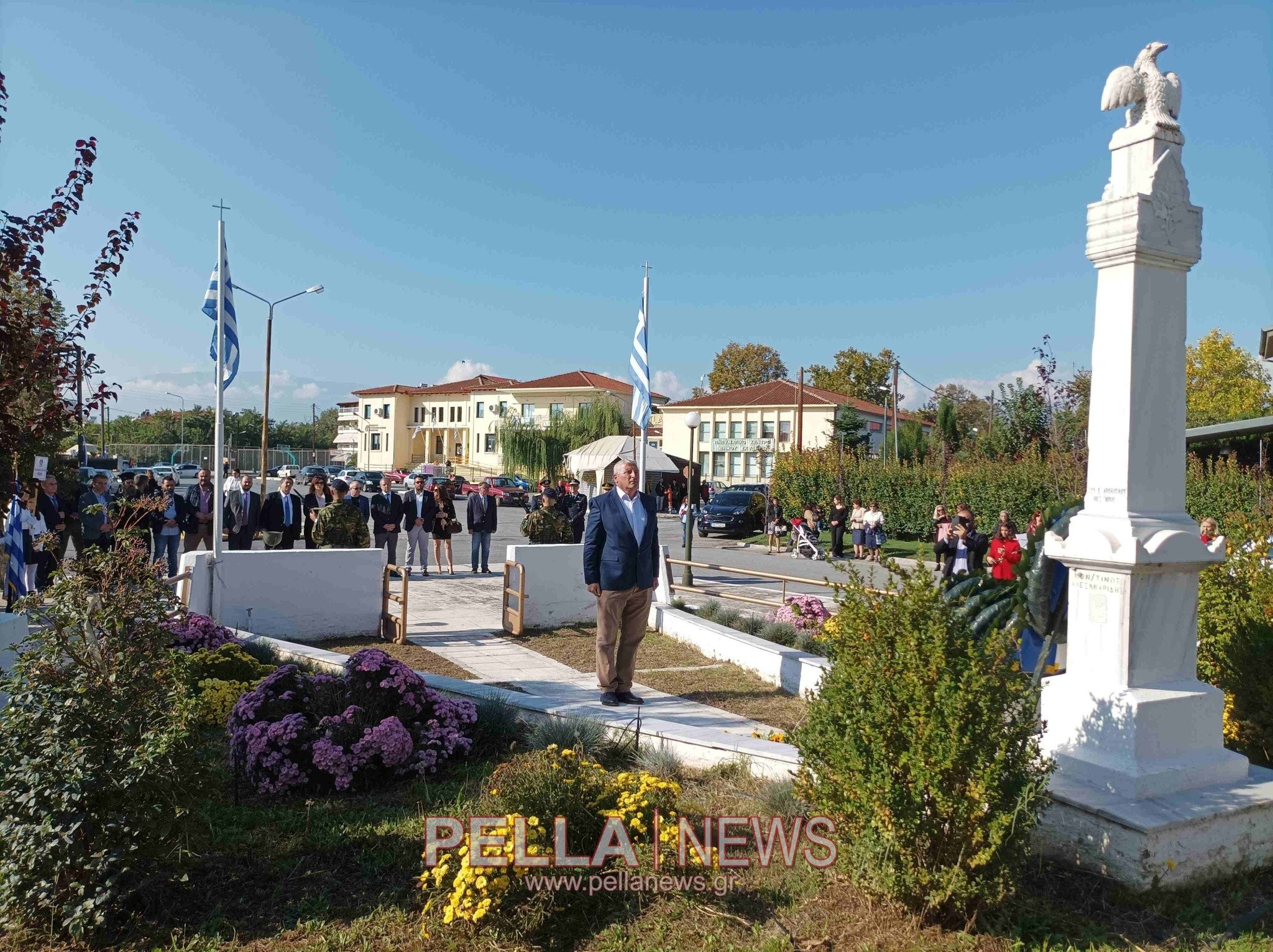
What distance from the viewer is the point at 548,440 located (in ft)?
195

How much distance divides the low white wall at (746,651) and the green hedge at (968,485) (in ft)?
51.8

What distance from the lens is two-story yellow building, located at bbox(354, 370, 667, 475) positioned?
80438mm

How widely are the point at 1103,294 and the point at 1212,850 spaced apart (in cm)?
255

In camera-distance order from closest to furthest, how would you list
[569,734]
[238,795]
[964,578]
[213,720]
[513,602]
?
[238,795] → [569,734] → [213,720] → [964,578] → [513,602]

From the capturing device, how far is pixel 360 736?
5.12m

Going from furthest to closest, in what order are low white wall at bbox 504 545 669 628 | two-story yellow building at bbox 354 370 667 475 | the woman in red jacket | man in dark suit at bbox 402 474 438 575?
two-story yellow building at bbox 354 370 667 475 < man in dark suit at bbox 402 474 438 575 < low white wall at bbox 504 545 669 628 < the woman in red jacket

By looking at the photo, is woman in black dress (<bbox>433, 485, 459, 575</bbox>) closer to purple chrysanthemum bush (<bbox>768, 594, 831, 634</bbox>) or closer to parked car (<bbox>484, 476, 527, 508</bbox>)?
purple chrysanthemum bush (<bbox>768, 594, 831, 634</bbox>)

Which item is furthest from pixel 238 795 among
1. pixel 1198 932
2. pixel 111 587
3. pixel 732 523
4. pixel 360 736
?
pixel 732 523

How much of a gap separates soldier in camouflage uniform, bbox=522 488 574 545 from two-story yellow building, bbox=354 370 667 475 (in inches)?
2522

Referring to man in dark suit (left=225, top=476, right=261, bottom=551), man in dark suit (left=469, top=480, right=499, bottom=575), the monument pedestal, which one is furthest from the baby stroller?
the monument pedestal

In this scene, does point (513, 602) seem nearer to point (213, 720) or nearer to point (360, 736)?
point (213, 720)

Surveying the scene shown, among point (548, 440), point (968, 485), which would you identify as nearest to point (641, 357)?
point (968, 485)

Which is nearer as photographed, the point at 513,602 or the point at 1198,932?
the point at 1198,932

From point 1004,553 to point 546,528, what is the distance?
5868 millimetres
